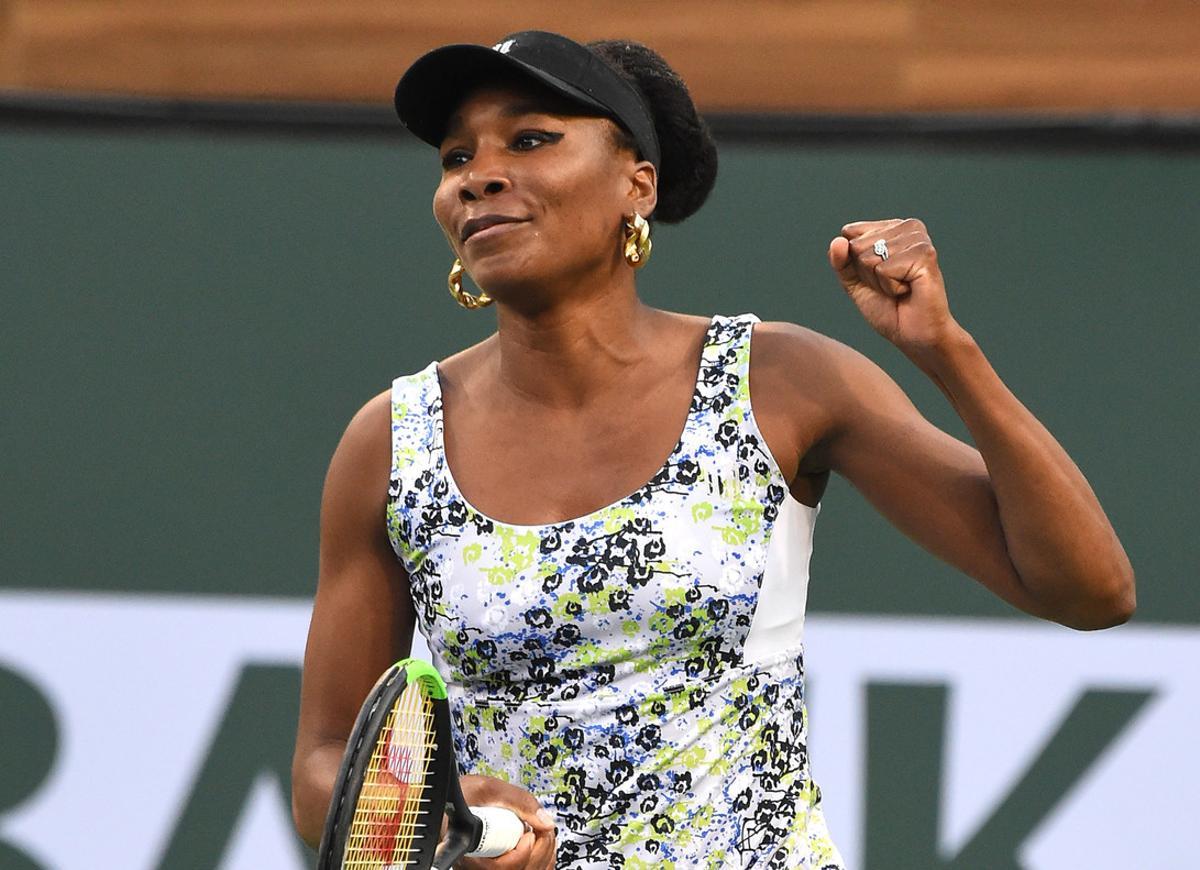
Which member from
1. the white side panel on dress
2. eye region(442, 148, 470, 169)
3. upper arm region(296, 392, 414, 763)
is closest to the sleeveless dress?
the white side panel on dress

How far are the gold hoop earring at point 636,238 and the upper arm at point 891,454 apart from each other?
7.6 inches

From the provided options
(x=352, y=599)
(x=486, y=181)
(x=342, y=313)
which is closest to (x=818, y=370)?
(x=486, y=181)

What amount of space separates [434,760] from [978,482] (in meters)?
0.69

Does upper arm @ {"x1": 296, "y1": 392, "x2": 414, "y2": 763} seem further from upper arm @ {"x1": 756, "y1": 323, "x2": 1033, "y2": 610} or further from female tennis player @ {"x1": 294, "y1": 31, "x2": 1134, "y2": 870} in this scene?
upper arm @ {"x1": 756, "y1": 323, "x2": 1033, "y2": 610}

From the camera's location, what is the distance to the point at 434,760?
192 cm

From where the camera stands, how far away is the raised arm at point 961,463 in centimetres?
202

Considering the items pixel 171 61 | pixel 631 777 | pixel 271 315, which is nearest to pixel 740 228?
pixel 271 315

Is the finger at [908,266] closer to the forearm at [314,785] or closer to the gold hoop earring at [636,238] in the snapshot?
the gold hoop earring at [636,238]

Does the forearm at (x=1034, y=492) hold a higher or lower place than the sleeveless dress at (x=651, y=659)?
higher

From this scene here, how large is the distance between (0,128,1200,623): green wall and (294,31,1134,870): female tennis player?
1.36 m

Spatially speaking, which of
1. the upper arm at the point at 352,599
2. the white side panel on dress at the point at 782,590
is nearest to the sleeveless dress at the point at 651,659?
the white side panel on dress at the point at 782,590

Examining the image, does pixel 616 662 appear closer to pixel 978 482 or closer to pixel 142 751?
pixel 978 482

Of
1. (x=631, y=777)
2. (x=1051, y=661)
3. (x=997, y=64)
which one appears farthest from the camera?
(x=997, y=64)

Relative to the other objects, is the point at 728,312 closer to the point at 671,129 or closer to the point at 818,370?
the point at 671,129
